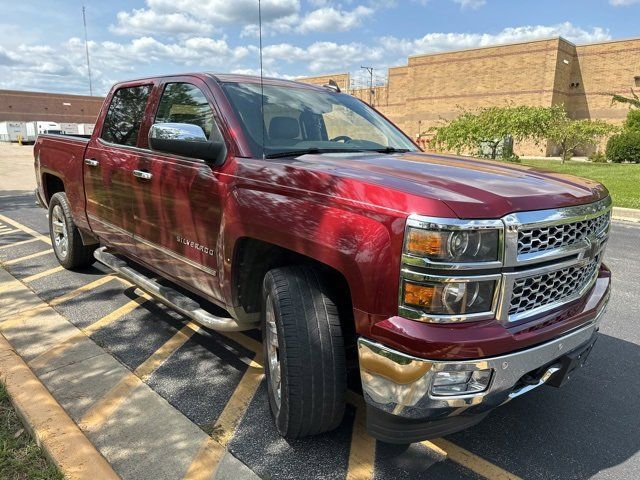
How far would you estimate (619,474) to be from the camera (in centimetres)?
248

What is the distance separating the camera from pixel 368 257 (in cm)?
205

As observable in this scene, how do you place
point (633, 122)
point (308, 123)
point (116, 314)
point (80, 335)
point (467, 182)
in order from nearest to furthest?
point (467, 182) → point (308, 123) → point (80, 335) → point (116, 314) → point (633, 122)

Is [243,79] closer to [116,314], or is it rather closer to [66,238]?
[116,314]

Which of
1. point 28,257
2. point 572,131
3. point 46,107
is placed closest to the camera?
point 28,257

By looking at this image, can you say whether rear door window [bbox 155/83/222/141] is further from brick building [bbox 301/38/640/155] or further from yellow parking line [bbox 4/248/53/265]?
brick building [bbox 301/38/640/155]

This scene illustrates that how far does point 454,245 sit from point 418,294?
0.24 metres

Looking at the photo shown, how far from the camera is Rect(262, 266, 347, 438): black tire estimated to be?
7.72 feet

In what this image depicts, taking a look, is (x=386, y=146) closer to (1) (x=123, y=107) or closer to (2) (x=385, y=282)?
(2) (x=385, y=282)

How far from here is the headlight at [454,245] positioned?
1.92m

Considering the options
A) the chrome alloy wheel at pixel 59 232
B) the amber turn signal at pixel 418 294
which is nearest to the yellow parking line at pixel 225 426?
the amber turn signal at pixel 418 294

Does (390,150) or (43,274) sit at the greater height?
(390,150)

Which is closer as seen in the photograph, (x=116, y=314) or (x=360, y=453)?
(x=360, y=453)

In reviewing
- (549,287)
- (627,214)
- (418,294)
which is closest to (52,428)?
(418,294)

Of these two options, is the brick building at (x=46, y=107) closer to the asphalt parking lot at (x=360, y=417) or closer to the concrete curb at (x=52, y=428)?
the asphalt parking lot at (x=360, y=417)
